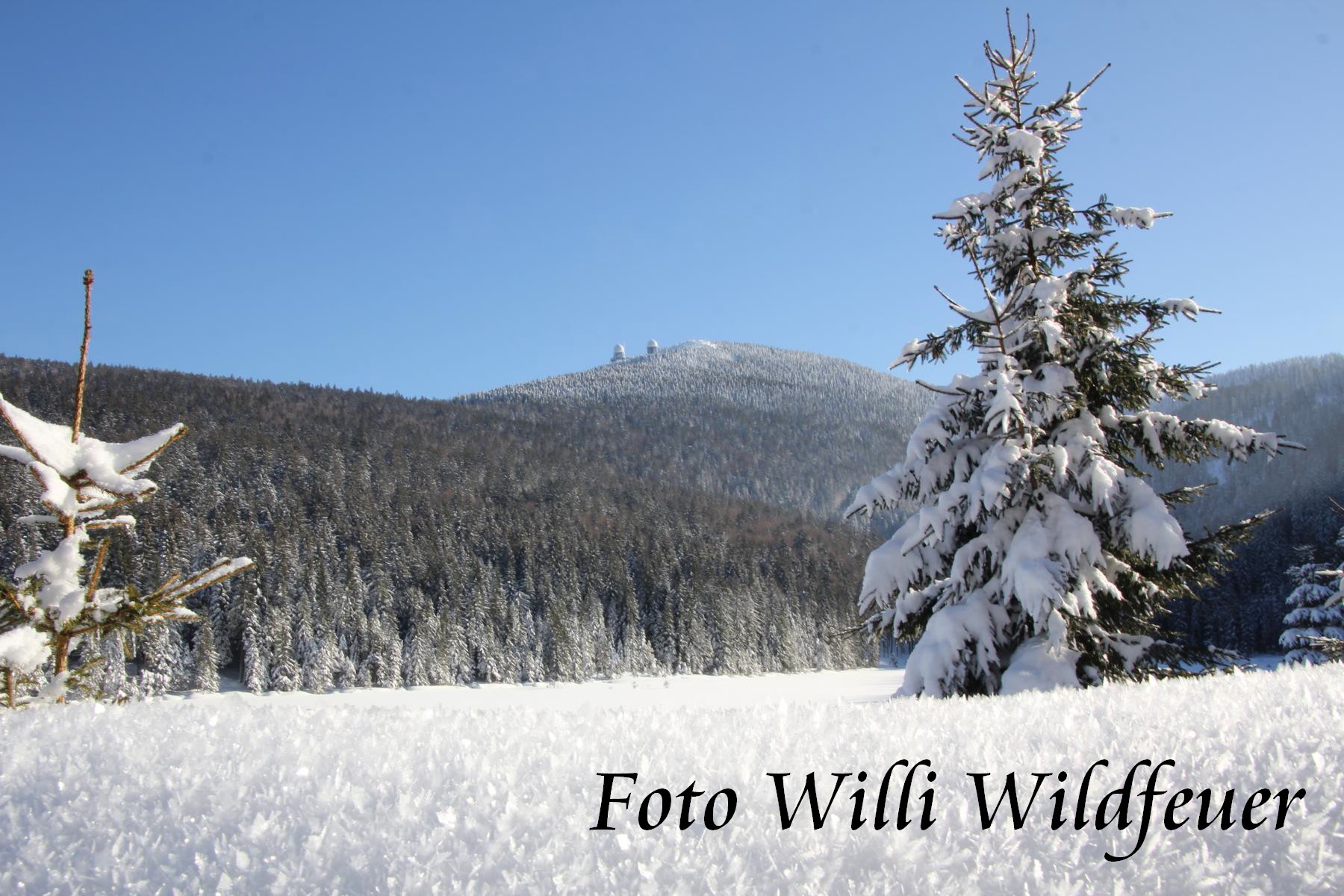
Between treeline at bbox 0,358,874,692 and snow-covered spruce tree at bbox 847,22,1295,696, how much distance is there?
32291mm

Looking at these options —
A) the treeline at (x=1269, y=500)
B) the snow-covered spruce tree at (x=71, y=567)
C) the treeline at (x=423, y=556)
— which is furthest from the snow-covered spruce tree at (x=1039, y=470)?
the treeline at (x=423, y=556)

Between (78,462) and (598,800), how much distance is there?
453 centimetres

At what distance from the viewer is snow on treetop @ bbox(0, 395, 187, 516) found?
17.5 ft

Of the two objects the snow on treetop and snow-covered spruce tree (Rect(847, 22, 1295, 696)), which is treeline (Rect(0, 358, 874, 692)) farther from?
the snow on treetop

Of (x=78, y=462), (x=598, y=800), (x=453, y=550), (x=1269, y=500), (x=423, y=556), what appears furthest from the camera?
(x=1269, y=500)

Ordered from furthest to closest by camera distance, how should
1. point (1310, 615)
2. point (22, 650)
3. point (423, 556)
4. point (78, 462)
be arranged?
point (423, 556), point (1310, 615), point (78, 462), point (22, 650)

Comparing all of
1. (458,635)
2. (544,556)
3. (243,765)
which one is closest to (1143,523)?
(243,765)

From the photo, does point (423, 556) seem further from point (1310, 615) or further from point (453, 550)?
point (1310, 615)

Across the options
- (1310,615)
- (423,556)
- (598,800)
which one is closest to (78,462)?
(598,800)

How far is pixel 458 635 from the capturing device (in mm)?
71688

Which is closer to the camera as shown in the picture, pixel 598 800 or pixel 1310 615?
pixel 598 800

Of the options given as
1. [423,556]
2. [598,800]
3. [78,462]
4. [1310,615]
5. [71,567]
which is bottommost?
[423,556]

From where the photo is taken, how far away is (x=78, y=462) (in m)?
5.55

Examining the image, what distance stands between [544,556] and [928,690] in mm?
78629
